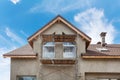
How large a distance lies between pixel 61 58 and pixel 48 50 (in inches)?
62.3

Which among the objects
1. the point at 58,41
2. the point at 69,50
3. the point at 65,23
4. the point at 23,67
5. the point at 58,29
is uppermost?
the point at 65,23

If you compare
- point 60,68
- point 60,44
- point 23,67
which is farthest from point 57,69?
point 23,67

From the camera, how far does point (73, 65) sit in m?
33.8

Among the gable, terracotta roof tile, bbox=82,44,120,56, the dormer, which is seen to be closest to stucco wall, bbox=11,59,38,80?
the dormer

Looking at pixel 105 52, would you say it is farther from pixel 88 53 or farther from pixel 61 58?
pixel 61 58

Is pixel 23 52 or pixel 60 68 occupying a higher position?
pixel 23 52

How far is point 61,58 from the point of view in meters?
33.8

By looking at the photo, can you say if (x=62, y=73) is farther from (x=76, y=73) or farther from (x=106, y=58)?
(x=106, y=58)

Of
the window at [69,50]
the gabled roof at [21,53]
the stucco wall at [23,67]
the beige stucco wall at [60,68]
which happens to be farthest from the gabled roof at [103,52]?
the gabled roof at [21,53]

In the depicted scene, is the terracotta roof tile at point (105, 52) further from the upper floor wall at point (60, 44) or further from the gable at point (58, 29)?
the gable at point (58, 29)

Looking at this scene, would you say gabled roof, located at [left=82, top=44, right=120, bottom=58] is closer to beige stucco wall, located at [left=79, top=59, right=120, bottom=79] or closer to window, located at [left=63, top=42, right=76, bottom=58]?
beige stucco wall, located at [left=79, top=59, right=120, bottom=79]

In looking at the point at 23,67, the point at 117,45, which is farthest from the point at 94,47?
the point at 23,67

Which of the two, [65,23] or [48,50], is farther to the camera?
[65,23]

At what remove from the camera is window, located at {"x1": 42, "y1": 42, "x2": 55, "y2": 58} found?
3409cm
